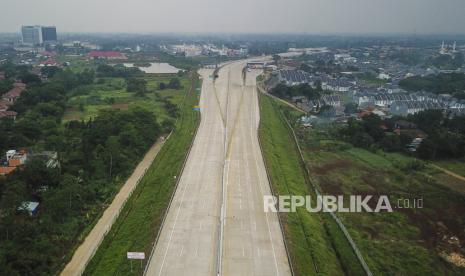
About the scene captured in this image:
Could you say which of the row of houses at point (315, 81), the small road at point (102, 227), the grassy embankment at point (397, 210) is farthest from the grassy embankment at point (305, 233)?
the row of houses at point (315, 81)

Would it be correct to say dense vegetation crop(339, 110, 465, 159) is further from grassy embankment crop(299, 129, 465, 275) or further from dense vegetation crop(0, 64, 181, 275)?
dense vegetation crop(0, 64, 181, 275)

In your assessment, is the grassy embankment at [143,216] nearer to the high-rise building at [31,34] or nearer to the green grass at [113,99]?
the green grass at [113,99]

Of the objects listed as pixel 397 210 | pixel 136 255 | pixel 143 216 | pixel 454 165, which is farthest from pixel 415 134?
pixel 136 255

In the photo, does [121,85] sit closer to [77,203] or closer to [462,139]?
[77,203]

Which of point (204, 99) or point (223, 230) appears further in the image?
point (204, 99)

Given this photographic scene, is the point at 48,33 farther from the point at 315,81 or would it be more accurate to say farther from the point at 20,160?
the point at 20,160

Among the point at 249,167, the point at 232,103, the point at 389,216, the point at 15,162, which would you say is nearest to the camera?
the point at 389,216

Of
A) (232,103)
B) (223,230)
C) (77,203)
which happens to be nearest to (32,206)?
(77,203)
